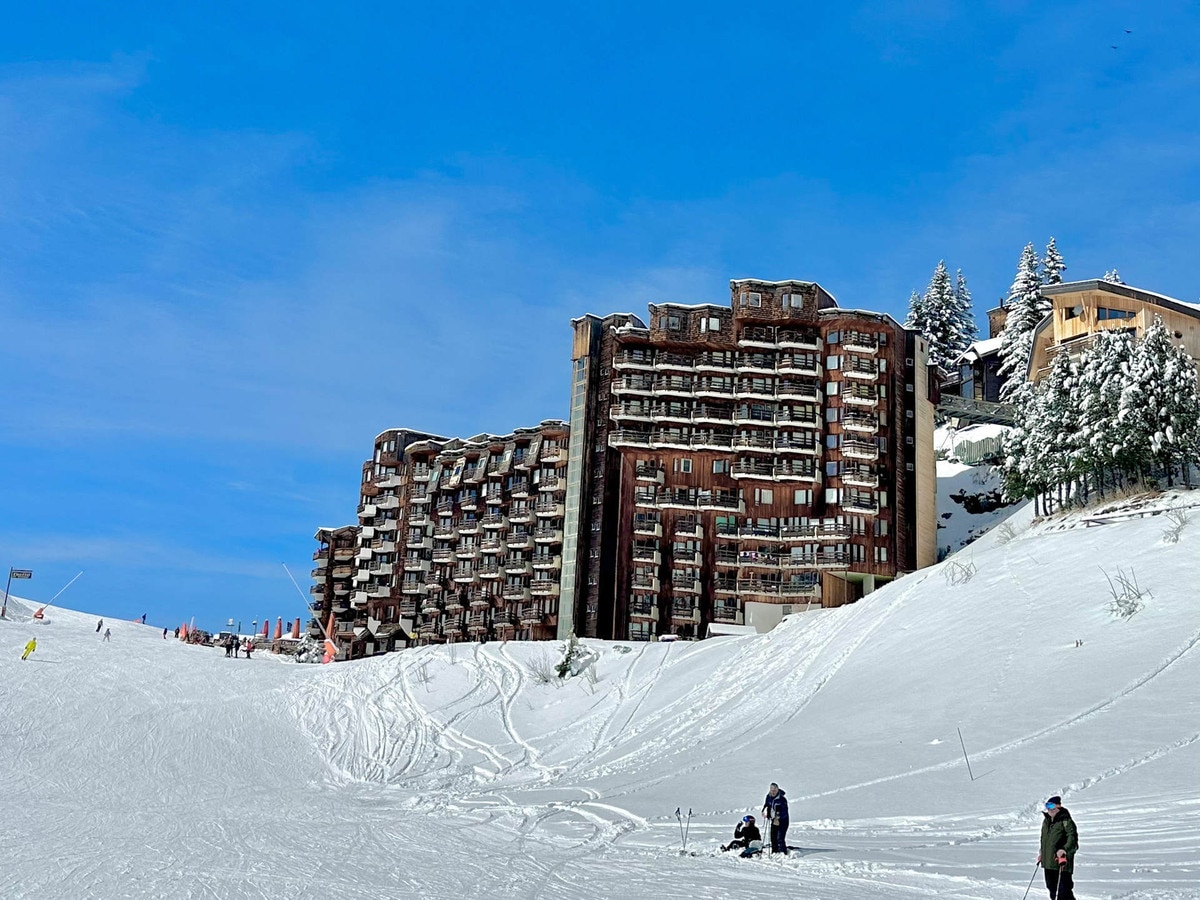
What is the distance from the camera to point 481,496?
363ft

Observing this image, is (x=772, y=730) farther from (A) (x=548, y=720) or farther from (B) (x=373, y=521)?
(B) (x=373, y=521)

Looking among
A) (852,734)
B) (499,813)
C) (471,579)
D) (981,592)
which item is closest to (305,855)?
(499,813)

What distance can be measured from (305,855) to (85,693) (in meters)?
38.3

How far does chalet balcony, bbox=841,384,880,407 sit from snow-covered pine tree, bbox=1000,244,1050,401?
77.2ft

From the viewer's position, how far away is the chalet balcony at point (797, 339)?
92.2 metres

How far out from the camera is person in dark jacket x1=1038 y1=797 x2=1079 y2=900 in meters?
19.1

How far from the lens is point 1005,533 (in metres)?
80.9

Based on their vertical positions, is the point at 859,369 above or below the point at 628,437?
above

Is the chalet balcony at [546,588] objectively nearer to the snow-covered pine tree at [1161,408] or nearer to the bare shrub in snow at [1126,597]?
the snow-covered pine tree at [1161,408]

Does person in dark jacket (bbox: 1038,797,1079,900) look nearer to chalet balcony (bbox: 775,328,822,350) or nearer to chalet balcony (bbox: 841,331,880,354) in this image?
chalet balcony (bbox: 775,328,822,350)

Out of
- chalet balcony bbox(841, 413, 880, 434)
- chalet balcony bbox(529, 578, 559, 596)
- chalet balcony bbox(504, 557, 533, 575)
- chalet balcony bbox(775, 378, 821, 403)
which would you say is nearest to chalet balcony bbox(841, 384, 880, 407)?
chalet balcony bbox(841, 413, 880, 434)

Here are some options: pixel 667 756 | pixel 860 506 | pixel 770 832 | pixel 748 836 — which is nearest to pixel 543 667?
pixel 667 756

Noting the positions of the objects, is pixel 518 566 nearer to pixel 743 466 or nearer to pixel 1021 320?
pixel 743 466

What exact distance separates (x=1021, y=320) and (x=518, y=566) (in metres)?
57.9
